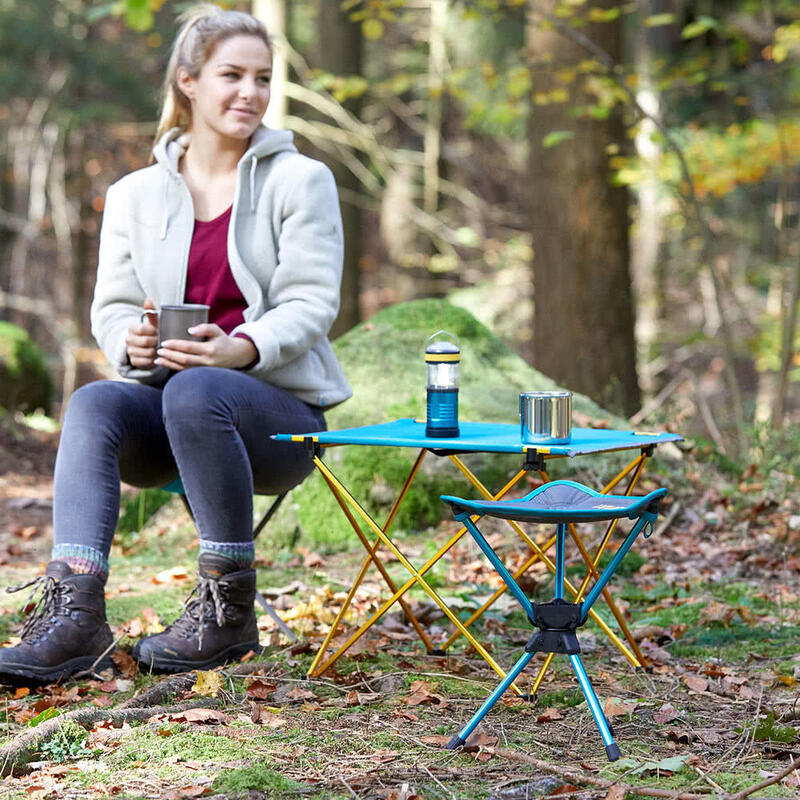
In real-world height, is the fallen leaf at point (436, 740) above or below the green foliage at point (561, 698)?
above

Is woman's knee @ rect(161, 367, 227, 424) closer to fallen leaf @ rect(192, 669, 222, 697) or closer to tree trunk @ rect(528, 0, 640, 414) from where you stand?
fallen leaf @ rect(192, 669, 222, 697)

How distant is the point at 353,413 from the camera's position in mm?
4859

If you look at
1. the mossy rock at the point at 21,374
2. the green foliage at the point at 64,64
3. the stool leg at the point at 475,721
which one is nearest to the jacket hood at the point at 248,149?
the stool leg at the point at 475,721

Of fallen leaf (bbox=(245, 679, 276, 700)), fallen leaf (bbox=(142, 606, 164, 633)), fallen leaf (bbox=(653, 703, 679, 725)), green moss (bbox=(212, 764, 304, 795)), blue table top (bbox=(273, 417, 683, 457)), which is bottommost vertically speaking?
fallen leaf (bbox=(142, 606, 164, 633))

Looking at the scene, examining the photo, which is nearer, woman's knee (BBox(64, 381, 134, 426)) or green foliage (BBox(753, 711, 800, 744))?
green foliage (BBox(753, 711, 800, 744))

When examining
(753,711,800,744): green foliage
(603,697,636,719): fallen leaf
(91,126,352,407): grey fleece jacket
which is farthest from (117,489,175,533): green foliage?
(753,711,800,744): green foliage

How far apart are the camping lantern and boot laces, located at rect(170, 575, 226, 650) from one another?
70 centimetres

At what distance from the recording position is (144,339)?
305 centimetres

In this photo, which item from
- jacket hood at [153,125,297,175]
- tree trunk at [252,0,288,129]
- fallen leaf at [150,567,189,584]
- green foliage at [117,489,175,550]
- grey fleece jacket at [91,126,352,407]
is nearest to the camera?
grey fleece jacket at [91,126,352,407]

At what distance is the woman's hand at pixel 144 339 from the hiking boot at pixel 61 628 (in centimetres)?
61

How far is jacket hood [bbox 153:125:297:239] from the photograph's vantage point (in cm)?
327

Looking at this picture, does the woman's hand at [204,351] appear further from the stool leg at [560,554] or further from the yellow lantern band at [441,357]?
the stool leg at [560,554]

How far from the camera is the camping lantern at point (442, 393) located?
2703 millimetres

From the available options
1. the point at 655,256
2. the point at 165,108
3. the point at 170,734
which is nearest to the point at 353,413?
the point at 165,108
